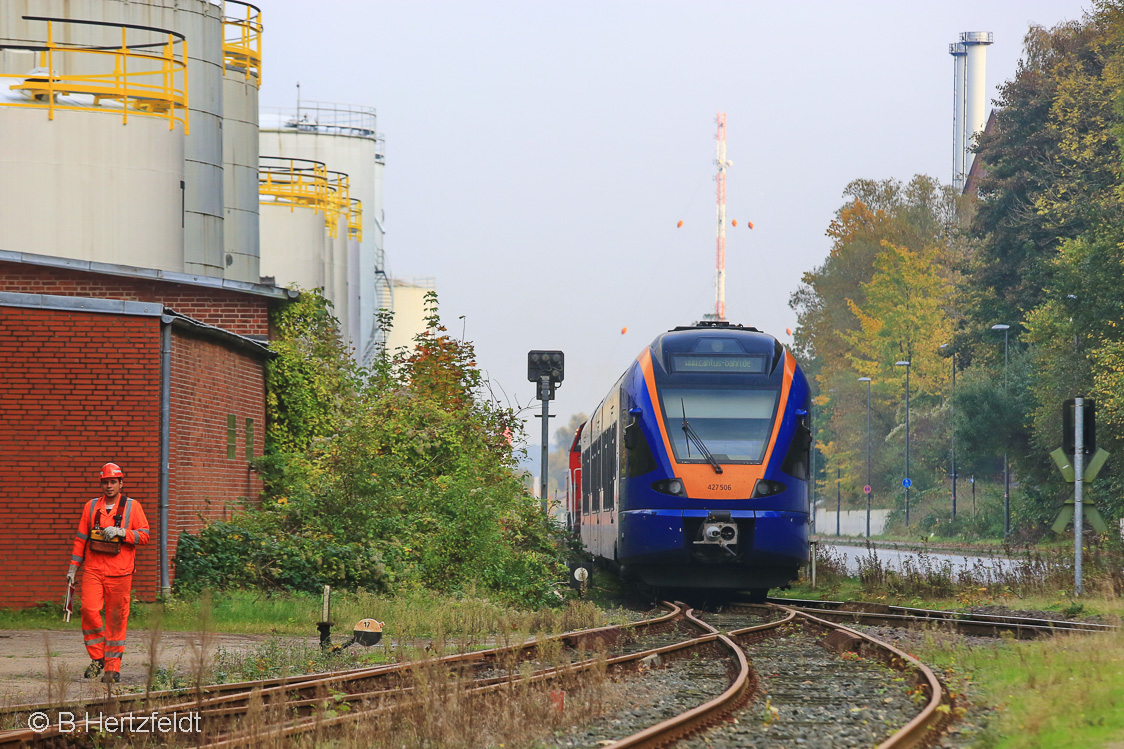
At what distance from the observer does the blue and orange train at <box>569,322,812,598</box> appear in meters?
18.0

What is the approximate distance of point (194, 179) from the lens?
1117 inches

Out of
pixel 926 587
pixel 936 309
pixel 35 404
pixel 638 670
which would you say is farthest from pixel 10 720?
pixel 936 309

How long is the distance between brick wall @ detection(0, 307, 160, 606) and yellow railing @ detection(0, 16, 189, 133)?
935cm

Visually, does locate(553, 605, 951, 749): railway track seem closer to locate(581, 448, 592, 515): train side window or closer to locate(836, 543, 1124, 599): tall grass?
locate(836, 543, 1124, 599): tall grass

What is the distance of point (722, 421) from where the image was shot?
18297 millimetres

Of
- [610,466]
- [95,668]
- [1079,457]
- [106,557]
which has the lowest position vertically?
[95,668]

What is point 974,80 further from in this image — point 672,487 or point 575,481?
point 672,487

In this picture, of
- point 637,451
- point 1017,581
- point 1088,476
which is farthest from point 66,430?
point 1017,581

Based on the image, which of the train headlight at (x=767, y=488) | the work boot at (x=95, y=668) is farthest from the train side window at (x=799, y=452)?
the work boot at (x=95, y=668)

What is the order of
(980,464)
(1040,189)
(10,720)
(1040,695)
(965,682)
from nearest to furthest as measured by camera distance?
(10,720), (1040,695), (965,682), (1040,189), (980,464)

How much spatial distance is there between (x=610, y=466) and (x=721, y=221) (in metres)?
66.2

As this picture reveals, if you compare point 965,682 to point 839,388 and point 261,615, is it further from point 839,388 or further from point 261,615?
point 839,388

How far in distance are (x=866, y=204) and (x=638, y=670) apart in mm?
75393

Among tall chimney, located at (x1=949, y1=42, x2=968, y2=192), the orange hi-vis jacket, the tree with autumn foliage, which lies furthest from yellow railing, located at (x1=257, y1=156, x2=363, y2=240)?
tall chimney, located at (x1=949, y1=42, x2=968, y2=192)
